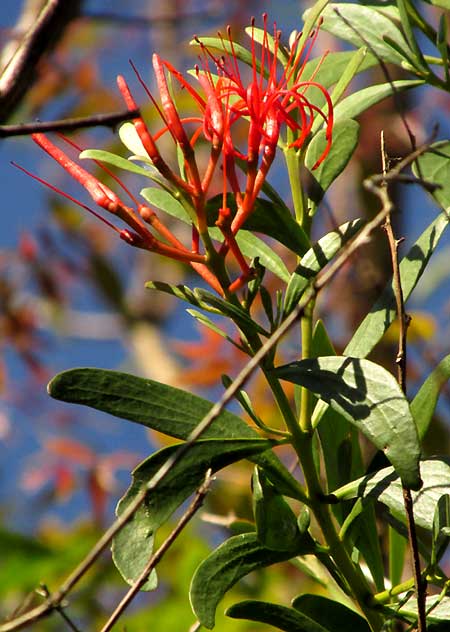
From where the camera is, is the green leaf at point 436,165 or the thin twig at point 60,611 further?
the green leaf at point 436,165

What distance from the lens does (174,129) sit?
Result: 0.57 metres

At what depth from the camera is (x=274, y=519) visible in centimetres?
59

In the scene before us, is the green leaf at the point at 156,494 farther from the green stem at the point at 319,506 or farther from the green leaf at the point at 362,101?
the green leaf at the point at 362,101

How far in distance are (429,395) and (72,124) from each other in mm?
268

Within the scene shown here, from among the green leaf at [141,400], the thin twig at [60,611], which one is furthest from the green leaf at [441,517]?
the thin twig at [60,611]

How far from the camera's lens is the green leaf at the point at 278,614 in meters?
0.58

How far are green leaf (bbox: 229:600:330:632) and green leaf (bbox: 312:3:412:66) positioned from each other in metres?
0.39

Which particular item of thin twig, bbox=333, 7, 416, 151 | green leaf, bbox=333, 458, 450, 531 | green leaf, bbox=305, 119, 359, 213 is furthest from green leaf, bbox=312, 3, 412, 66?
green leaf, bbox=333, 458, 450, 531

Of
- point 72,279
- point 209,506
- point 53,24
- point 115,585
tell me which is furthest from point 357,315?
point 72,279

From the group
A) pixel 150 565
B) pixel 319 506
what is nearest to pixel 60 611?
pixel 150 565

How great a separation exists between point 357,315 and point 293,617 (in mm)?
1135

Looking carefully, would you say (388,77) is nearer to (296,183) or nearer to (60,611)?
(296,183)

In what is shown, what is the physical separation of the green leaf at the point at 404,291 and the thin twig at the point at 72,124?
7.8 inches

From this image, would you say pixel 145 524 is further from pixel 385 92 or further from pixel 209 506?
pixel 209 506
